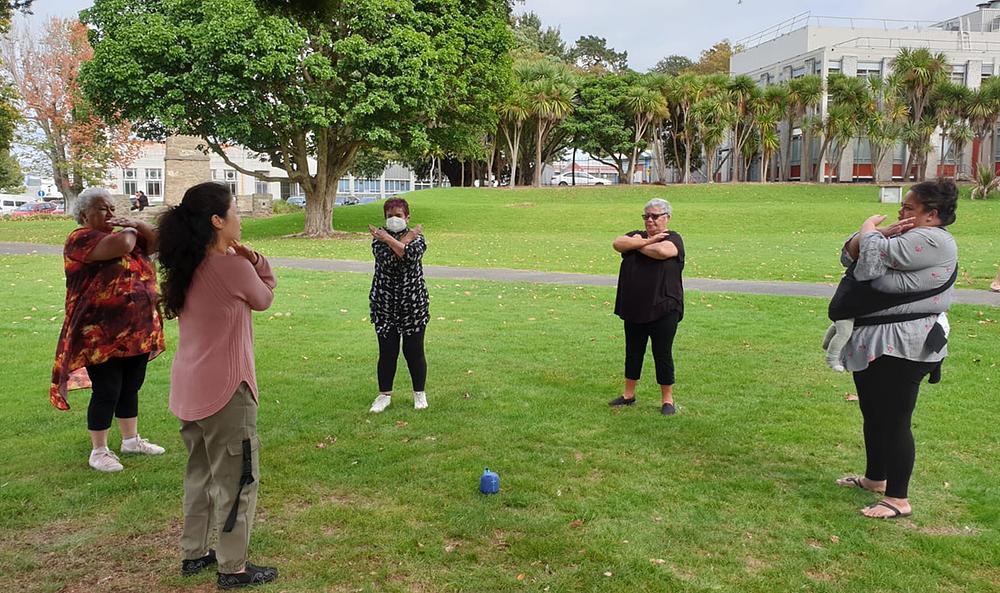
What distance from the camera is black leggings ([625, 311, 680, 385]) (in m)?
5.98

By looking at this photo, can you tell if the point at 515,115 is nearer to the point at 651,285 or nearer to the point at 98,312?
the point at 651,285

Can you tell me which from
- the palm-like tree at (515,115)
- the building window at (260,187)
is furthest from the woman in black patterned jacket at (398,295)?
the building window at (260,187)

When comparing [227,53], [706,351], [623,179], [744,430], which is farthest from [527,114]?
[744,430]

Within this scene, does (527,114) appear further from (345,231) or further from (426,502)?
(426,502)

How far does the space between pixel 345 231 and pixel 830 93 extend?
3071cm

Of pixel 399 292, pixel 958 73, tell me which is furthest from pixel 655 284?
pixel 958 73

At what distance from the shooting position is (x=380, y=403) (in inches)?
243

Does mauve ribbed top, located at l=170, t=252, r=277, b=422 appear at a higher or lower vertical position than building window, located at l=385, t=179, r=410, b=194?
lower

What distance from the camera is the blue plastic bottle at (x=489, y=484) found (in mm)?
4422

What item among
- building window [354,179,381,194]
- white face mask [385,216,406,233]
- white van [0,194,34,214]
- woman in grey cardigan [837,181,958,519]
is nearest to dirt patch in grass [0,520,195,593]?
white face mask [385,216,406,233]

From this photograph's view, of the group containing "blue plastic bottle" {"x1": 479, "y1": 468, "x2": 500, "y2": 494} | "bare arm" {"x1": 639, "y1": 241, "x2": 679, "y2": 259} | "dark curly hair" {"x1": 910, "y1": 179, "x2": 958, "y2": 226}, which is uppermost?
"dark curly hair" {"x1": 910, "y1": 179, "x2": 958, "y2": 226}

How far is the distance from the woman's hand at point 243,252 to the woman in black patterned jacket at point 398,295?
2.35 m

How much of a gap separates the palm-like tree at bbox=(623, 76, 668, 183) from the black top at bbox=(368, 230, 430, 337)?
43684mm

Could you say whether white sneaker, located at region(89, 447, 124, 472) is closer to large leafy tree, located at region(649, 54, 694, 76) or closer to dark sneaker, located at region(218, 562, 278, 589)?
dark sneaker, located at region(218, 562, 278, 589)
